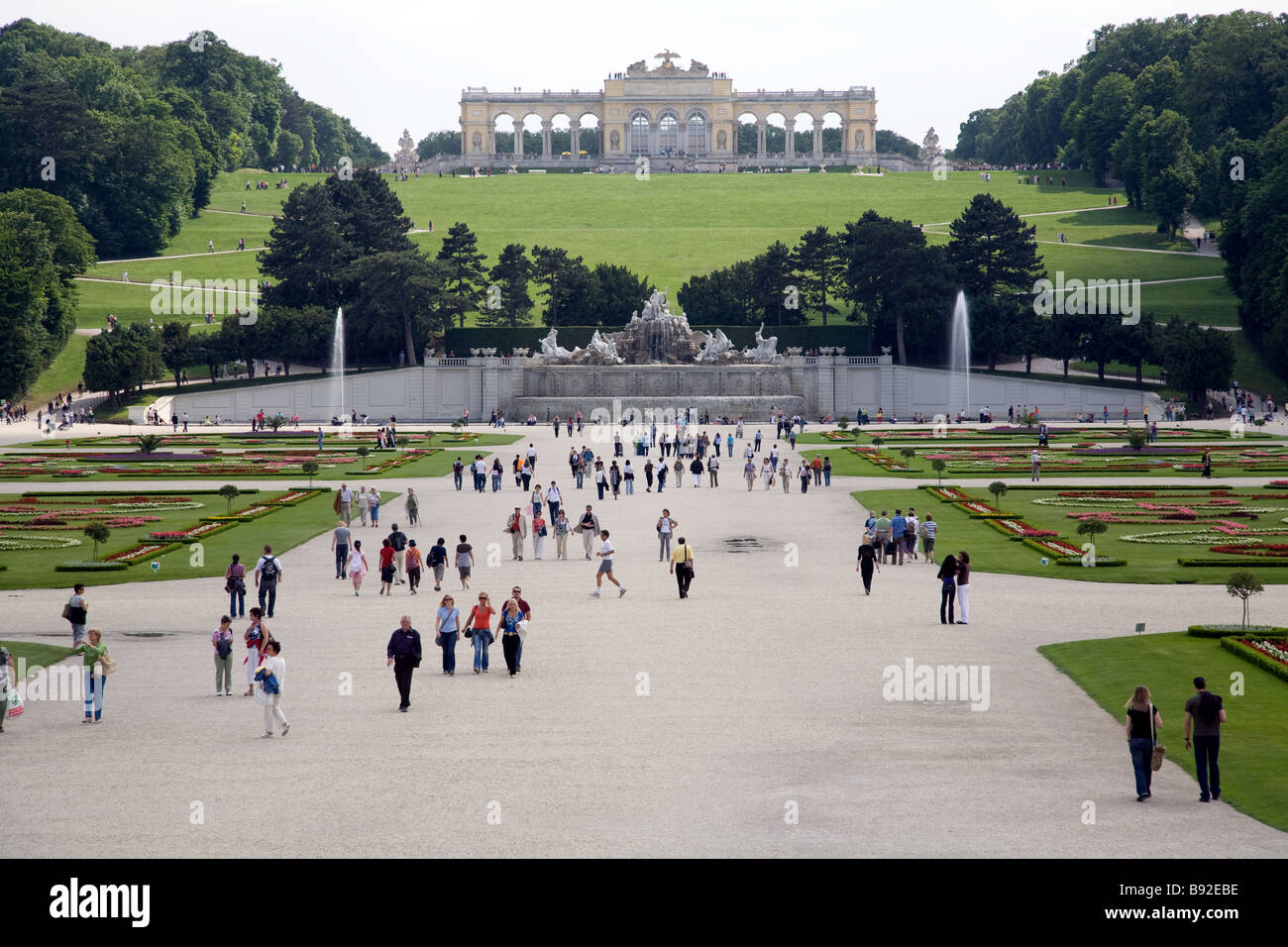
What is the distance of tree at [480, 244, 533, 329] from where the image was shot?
90.2 metres

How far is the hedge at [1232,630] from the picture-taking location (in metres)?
19.9

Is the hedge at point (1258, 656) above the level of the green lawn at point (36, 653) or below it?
above

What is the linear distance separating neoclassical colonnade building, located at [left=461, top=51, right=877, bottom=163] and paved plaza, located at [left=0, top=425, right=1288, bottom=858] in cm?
13602

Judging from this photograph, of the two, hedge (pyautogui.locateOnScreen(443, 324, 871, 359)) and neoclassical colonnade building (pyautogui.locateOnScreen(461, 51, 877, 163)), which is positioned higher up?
neoclassical colonnade building (pyautogui.locateOnScreen(461, 51, 877, 163))

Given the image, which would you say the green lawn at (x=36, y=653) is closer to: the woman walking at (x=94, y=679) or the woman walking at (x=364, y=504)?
the woman walking at (x=94, y=679)

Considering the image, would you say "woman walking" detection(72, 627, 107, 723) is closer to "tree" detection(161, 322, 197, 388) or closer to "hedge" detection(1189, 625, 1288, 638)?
"hedge" detection(1189, 625, 1288, 638)

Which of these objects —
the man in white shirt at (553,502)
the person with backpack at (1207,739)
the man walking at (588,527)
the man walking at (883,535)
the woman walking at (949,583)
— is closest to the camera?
the person with backpack at (1207,739)

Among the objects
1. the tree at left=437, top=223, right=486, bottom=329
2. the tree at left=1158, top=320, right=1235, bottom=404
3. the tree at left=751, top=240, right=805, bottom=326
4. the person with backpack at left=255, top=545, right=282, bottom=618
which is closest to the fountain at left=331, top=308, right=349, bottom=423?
the tree at left=437, top=223, right=486, bottom=329

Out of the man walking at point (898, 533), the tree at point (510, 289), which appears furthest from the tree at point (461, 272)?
the man walking at point (898, 533)

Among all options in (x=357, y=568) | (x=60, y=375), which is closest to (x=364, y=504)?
(x=357, y=568)

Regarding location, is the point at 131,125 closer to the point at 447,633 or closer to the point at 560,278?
the point at 560,278

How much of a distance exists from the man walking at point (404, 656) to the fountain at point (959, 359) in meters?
66.7

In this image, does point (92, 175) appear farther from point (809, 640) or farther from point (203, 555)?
point (809, 640)

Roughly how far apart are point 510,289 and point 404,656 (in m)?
75.0
